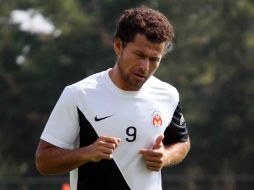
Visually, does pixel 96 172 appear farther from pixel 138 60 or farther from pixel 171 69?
pixel 171 69

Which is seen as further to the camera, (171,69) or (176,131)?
(171,69)

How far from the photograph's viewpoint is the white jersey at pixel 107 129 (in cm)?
493

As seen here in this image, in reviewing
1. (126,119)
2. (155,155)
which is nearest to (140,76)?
(126,119)

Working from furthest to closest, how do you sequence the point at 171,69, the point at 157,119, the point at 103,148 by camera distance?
the point at 171,69
the point at 157,119
the point at 103,148

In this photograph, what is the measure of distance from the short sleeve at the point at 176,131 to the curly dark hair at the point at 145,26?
485 mm

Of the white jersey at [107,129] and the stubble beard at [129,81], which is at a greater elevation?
the stubble beard at [129,81]

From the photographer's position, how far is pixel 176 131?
207 inches

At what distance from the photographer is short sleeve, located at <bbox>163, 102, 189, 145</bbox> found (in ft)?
17.2

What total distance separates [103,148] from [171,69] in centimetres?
2948

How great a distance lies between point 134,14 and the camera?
5004mm

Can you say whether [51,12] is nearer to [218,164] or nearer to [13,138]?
[13,138]

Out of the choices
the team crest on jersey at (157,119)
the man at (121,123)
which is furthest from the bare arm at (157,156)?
the team crest on jersey at (157,119)

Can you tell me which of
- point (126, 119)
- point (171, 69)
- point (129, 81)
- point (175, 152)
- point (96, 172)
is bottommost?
point (96, 172)

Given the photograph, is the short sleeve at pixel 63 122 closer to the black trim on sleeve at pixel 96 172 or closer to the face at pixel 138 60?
the black trim on sleeve at pixel 96 172
